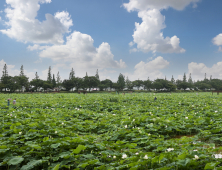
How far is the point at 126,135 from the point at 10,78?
71503 mm

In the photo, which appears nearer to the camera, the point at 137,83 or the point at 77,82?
the point at 77,82

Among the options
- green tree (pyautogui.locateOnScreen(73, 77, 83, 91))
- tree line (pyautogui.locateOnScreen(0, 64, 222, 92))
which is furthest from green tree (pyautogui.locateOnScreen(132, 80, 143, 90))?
green tree (pyautogui.locateOnScreen(73, 77, 83, 91))

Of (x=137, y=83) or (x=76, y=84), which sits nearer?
(x=76, y=84)

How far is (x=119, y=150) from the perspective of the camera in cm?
427

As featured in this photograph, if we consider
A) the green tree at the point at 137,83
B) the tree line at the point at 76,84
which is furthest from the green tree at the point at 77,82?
the green tree at the point at 137,83

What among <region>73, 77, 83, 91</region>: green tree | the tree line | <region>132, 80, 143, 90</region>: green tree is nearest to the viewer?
the tree line

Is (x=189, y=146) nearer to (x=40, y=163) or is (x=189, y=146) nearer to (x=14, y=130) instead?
(x=40, y=163)

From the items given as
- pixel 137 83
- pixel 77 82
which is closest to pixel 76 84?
pixel 77 82

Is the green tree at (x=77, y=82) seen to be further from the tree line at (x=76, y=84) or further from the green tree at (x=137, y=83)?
the green tree at (x=137, y=83)

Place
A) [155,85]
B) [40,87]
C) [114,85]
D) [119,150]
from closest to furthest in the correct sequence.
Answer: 1. [119,150]
2. [40,87]
3. [155,85]
4. [114,85]

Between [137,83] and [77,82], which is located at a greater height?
[77,82]

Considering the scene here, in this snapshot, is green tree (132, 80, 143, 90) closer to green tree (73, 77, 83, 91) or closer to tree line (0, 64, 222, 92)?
tree line (0, 64, 222, 92)

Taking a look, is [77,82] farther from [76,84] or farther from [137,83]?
[137,83]

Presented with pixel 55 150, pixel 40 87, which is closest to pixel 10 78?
pixel 40 87
